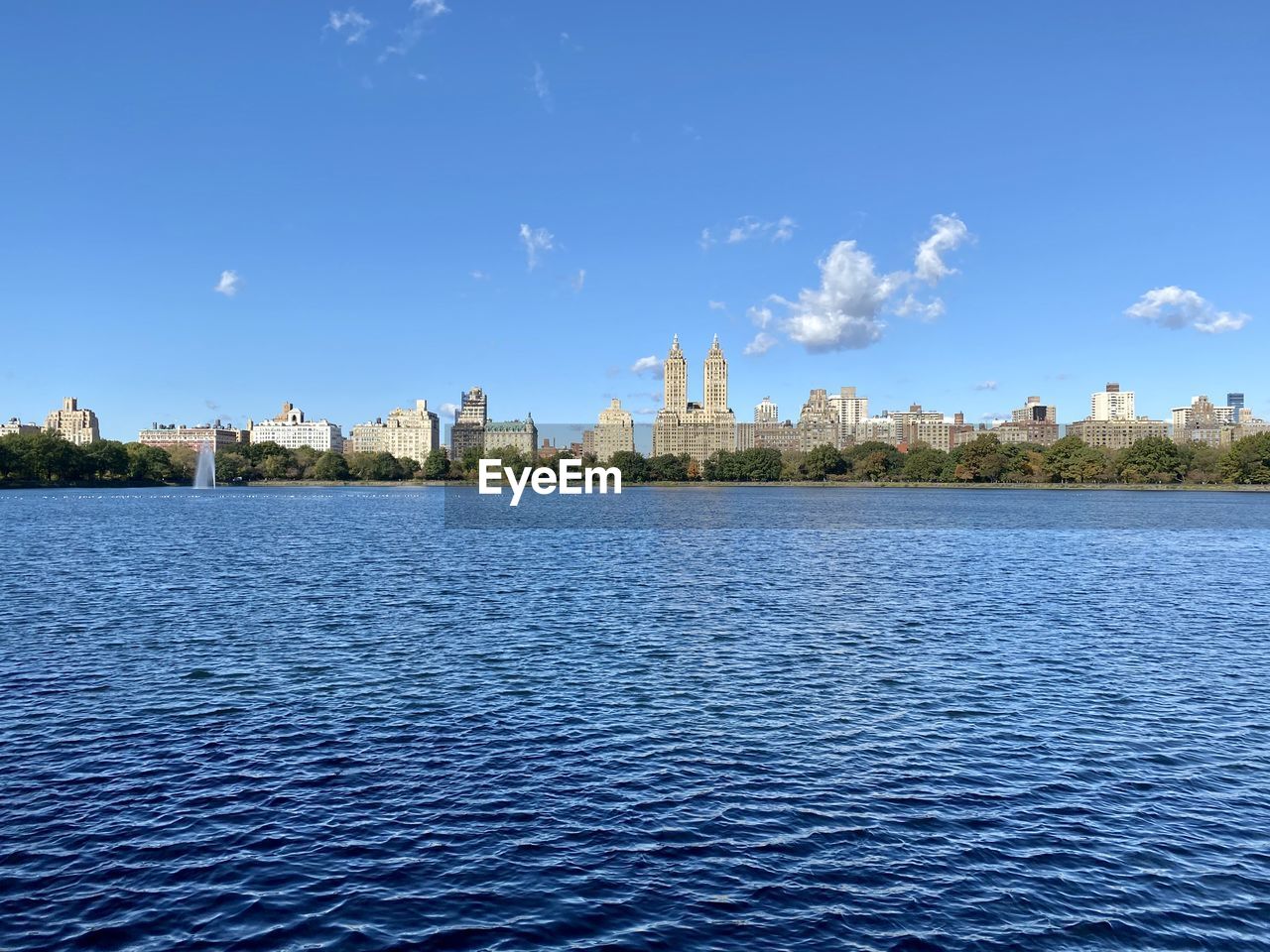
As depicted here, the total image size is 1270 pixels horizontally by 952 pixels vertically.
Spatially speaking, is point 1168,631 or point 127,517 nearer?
point 1168,631

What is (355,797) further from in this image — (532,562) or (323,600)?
(532,562)

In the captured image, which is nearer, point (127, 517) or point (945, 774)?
point (945, 774)

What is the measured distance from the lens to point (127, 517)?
117000 mm

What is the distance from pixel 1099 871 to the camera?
16.7 meters

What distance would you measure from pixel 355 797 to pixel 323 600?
29.2 m

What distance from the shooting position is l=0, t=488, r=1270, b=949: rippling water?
15.1 m

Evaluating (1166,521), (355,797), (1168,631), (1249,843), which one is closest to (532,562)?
(1168,631)

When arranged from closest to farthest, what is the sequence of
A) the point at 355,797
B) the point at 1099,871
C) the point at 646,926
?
the point at 646,926, the point at 1099,871, the point at 355,797

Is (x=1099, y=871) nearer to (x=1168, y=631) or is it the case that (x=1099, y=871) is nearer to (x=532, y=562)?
(x=1168, y=631)

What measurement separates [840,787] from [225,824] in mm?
12986

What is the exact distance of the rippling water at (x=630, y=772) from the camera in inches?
595

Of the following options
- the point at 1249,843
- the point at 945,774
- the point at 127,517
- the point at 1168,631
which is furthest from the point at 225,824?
the point at 127,517

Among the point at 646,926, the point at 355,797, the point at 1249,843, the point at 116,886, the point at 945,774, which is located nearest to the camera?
the point at 646,926

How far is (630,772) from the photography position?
851 inches
